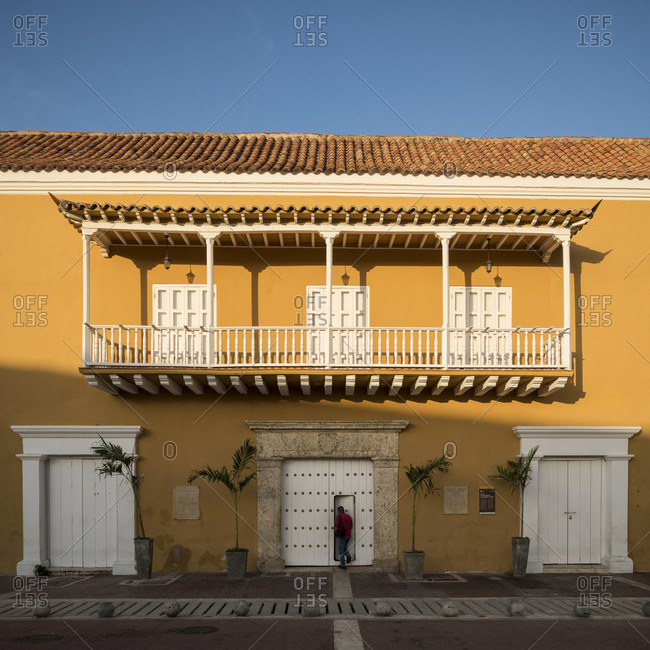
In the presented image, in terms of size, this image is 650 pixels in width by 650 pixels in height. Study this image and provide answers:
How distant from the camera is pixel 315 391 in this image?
1541 cm

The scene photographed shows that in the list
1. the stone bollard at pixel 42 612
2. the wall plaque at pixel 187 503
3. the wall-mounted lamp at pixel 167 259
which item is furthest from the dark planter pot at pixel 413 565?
the wall-mounted lamp at pixel 167 259

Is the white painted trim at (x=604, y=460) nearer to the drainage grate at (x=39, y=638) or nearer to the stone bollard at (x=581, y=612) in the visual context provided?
the stone bollard at (x=581, y=612)

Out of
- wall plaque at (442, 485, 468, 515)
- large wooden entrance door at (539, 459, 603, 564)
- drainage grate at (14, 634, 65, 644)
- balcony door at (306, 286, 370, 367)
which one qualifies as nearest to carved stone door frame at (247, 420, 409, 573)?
wall plaque at (442, 485, 468, 515)

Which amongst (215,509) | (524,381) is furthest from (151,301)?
(524,381)

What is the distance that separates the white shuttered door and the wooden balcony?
1.59 metres

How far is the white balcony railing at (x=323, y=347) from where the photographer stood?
1450cm

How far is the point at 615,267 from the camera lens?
628 inches

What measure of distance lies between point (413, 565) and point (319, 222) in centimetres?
673

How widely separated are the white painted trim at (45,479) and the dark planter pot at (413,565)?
17.5ft

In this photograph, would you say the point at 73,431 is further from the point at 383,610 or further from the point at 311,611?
the point at 383,610

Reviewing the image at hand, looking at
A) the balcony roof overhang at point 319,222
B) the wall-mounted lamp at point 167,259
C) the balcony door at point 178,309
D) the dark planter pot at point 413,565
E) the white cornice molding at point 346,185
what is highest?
the white cornice molding at point 346,185

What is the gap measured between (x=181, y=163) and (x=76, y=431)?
6009 mm

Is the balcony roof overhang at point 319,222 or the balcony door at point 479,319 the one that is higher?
the balcony roof overhang at point 319,222

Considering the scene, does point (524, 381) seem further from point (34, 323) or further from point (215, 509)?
point (34, 323)
